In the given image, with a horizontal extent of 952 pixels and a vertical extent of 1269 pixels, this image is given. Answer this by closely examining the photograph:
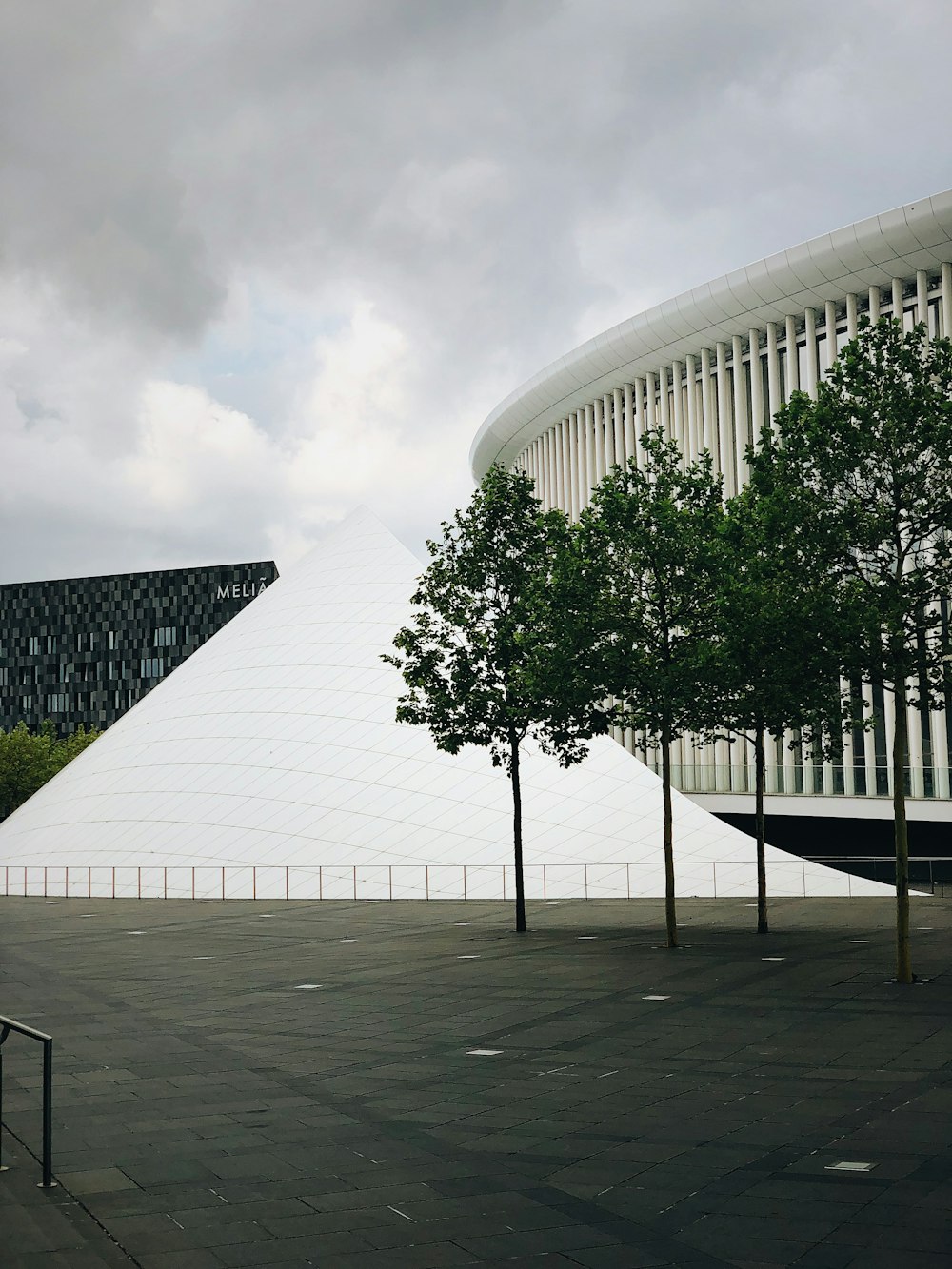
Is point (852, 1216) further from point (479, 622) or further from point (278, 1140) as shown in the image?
point (479, 622)

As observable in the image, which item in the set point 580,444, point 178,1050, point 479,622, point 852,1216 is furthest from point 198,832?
point 580,444

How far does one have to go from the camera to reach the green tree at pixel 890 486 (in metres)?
14.5

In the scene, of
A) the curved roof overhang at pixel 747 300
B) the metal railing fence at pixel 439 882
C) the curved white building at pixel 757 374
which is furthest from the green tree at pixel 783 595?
the curved roof overhang at pixel 747 300

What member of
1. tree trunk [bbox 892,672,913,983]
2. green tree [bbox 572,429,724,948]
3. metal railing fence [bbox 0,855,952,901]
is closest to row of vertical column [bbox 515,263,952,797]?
metal railing fence [bbox 0,855,952,901]

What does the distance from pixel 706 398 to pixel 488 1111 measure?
41.5 metres

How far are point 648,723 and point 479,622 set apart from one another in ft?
14.5

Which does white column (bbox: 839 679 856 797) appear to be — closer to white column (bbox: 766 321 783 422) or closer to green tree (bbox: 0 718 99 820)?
white column (bbox: 766 321 783 422)

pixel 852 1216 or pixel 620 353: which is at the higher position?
pixel 620 353

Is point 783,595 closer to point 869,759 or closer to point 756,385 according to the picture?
point 869,759

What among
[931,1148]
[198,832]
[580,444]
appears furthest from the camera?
[580,444]

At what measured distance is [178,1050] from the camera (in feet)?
35.6

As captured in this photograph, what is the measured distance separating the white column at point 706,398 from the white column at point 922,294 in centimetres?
983

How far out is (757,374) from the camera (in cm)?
4500

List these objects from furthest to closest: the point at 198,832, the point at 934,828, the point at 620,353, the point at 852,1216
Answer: the point at 620,353, the point at 934,828, the point at 198,832, the point at 852,1216
